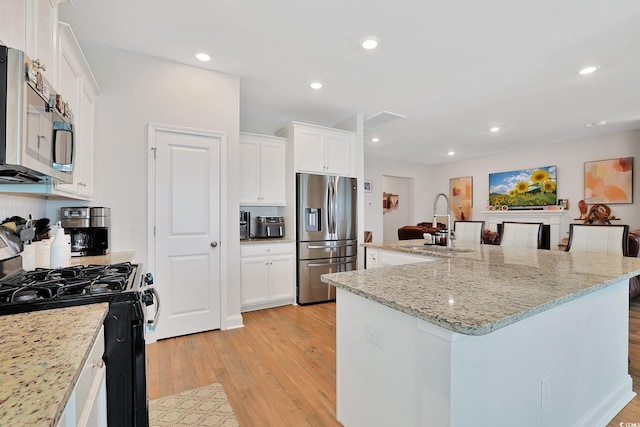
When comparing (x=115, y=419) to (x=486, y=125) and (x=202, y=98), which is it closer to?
(x=202, y=98)

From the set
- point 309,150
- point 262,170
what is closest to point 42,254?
point 262,170

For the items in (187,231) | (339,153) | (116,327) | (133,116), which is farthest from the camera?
(339,153)

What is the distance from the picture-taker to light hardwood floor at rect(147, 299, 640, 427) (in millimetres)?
1808

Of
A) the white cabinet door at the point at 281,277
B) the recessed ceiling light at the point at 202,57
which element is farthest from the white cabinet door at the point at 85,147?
the white cabinet door at the point at 281,277

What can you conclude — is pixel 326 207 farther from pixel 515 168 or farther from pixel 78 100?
pixel 515 168

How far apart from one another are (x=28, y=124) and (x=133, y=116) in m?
1.91

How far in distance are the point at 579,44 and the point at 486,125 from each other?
2570 mm

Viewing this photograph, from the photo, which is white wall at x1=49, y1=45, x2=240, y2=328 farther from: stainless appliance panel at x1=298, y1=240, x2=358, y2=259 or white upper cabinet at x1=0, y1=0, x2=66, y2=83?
stainless appliance panel at x1=298, y1=240, x2=358, y2=259

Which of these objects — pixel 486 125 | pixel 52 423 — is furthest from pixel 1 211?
pixel 486 125

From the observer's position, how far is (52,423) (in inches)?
17.2

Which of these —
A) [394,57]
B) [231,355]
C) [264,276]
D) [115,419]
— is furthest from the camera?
[264,276]

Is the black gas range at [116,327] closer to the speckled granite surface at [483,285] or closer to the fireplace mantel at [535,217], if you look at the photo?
the speckled granite surface at [483,285]

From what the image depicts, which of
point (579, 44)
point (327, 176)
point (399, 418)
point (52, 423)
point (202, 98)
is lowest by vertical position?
point (399, 418)

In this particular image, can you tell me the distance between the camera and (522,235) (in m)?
3.21
